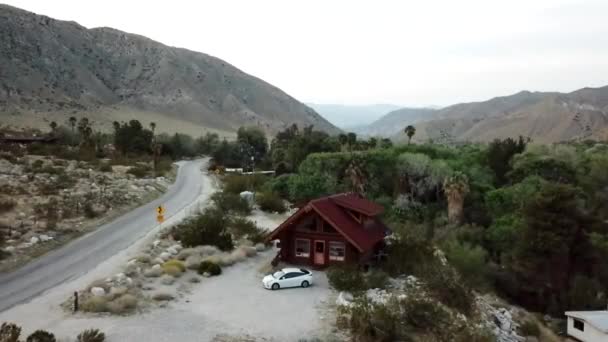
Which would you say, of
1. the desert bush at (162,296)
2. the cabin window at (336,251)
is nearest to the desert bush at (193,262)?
the desert bush at (162,296)

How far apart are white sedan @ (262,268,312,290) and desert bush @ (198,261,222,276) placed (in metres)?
3.12

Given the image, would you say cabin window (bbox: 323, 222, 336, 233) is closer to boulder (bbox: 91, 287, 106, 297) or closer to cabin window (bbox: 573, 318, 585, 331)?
boulder (bbox: 91, 287, 106, 297)

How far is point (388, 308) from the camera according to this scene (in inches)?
838

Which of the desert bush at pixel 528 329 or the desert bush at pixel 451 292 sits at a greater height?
the desert bush at pixel 451 292

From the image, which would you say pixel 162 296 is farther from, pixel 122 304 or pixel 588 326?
pixel 588 326

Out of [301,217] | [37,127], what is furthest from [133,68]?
[301,217]

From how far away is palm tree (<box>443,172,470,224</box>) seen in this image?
1853 inches

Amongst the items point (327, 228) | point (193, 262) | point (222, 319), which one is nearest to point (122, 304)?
point (222, 319)

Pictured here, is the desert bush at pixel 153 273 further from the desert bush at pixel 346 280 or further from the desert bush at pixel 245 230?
the desert bush at pixel 245 230

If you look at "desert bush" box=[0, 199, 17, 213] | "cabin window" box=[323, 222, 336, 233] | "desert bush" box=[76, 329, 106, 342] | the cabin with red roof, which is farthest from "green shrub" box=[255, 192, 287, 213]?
"desert bush" box=[76, 329, 106, 342]

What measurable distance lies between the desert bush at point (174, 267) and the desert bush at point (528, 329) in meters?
16.9

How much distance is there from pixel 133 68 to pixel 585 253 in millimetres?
167464

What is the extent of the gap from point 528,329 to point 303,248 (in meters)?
12.0

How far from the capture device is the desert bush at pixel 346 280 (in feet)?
80.6
